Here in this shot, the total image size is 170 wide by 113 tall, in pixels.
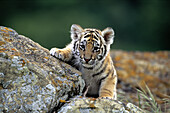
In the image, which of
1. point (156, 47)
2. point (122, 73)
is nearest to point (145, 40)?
point (156, 47)

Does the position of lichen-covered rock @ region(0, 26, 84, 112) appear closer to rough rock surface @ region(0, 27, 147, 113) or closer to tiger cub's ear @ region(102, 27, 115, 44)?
rough rock surface @ region(0, 27, 147, 113)

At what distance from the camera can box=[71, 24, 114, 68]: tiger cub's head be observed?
5035 mm

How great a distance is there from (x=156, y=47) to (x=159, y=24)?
4.50 meters

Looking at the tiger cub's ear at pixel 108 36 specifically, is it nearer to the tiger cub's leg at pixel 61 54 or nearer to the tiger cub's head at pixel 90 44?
the tiger cub's head at pixel 90 44

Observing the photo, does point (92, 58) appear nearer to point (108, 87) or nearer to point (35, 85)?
point (108, 87)

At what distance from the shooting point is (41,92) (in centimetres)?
387

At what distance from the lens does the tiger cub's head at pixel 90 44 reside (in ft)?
16.5

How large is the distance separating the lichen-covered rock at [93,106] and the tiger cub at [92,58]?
2.69ft

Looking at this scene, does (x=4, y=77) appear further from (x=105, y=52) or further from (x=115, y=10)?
(x=115, y=10)

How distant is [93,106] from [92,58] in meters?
1.24

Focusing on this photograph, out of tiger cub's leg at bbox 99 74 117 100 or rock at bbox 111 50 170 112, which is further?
rock at bbox 111 50 170 112

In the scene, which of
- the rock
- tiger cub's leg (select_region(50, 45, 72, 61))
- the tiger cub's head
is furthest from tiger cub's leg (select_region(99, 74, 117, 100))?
the rock

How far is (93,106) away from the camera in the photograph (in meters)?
4.03

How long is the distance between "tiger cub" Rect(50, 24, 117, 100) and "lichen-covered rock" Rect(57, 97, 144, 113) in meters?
0.82
